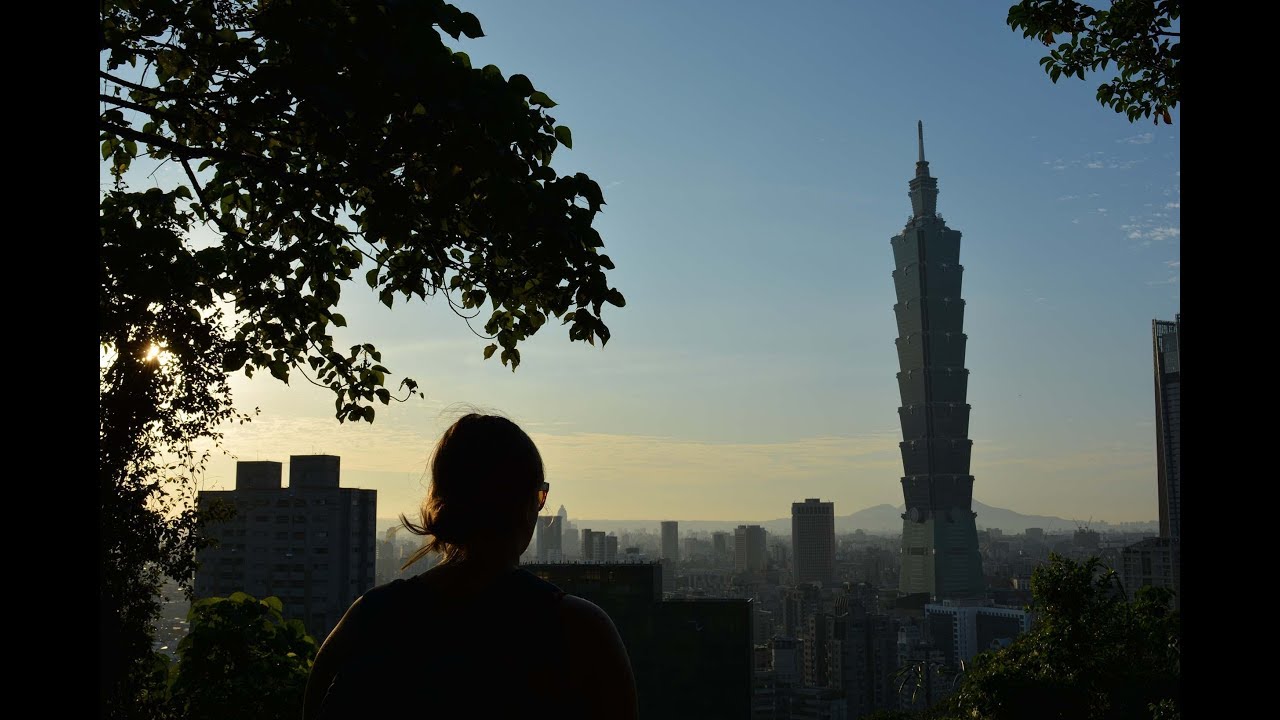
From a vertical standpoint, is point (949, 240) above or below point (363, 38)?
above

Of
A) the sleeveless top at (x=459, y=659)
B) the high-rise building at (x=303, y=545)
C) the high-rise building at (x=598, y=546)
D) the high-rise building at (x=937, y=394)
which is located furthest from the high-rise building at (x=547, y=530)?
the high-rise building at (x=937, y=394)

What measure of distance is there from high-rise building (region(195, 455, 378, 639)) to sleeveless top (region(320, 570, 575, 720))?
54.0 m

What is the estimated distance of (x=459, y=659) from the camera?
1975 mm

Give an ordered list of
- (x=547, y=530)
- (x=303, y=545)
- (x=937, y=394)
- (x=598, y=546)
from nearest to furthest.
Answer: (x=547, y=530), (x=303, y=545), (x=598, y=546), (x=937, y=394)

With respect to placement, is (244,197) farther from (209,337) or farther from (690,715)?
(690,715)

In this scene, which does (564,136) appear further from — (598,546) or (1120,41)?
(598,546)

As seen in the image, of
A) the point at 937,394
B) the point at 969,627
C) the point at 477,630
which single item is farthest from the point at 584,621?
the point at 937,394

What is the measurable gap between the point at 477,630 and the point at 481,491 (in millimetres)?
282
